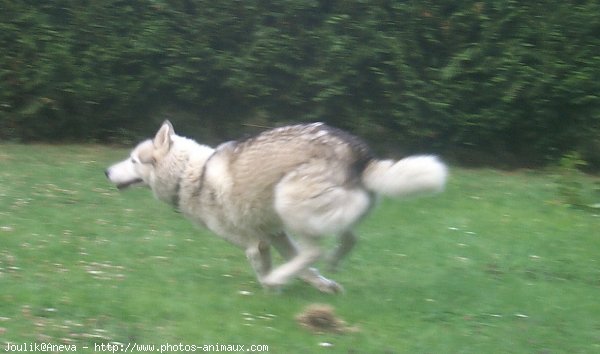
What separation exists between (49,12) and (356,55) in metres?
4.62

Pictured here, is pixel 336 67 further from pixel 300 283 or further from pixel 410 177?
pixel 410 177

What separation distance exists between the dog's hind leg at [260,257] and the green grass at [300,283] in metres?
0.15

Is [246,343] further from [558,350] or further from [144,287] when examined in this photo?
[558,350]

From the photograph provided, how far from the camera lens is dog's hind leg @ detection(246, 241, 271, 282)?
652cm

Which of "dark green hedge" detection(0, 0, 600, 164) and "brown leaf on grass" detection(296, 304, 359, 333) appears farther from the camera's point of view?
"dark green hedge" detection(0, 0, 600, 164)

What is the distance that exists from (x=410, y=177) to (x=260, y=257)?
1395mm

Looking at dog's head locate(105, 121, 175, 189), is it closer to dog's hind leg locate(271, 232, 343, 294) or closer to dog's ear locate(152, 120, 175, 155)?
dog's ear locate(152, 120, 175, 155)

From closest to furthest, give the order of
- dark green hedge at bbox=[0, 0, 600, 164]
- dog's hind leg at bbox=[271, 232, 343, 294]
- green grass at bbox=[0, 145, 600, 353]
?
green grass at bbox=[0, 145, 600, 353]
dog's hind leg at bbox=[271, 232, 343, 294]
dark green hedge at bbox=[0, 0, 600, 164]

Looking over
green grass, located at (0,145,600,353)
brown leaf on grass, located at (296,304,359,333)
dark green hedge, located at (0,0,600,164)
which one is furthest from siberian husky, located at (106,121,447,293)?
dark green hedge, located at (0,0,600,164)

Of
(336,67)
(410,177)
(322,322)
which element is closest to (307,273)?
(322,322)

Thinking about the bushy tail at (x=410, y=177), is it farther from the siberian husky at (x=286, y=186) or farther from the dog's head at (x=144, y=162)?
the dog's head at (x=144, y=162)

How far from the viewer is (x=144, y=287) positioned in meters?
6.23

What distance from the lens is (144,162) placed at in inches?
279

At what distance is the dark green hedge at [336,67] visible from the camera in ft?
38.5
